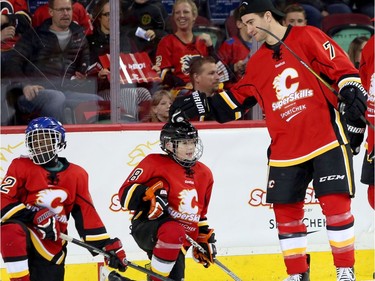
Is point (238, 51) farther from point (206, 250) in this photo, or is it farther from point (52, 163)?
point (52, 163)

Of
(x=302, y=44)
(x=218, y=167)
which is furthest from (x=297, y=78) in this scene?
(x=218, y=167)

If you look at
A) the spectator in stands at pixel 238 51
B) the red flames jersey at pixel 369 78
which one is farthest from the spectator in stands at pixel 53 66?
the red flames jersey at pixel 369 78

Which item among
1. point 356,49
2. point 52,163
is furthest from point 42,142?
point 356,49

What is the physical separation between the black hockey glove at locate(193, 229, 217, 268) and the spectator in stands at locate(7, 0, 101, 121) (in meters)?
1.13

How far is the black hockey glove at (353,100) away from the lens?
5133 millimetres

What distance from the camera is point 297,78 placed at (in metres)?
5.33

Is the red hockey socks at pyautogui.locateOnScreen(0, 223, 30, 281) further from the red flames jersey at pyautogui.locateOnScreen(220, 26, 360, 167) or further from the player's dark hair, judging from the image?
the player's dark hair

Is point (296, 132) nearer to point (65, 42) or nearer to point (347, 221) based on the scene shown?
point (347, 221)

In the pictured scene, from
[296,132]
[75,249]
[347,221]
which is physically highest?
[296,132]

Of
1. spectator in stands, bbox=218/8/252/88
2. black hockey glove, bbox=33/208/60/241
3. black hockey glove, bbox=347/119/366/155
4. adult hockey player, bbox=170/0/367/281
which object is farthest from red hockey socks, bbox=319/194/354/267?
spectator in stands, bbox=218/8/252/88

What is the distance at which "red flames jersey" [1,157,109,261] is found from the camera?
18.0 ft

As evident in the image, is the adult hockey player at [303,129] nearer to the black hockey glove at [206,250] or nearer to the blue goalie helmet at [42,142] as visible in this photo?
the black hockey glove at [206,250]

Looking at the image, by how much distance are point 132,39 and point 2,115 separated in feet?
2.70

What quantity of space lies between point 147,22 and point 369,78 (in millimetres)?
1476
